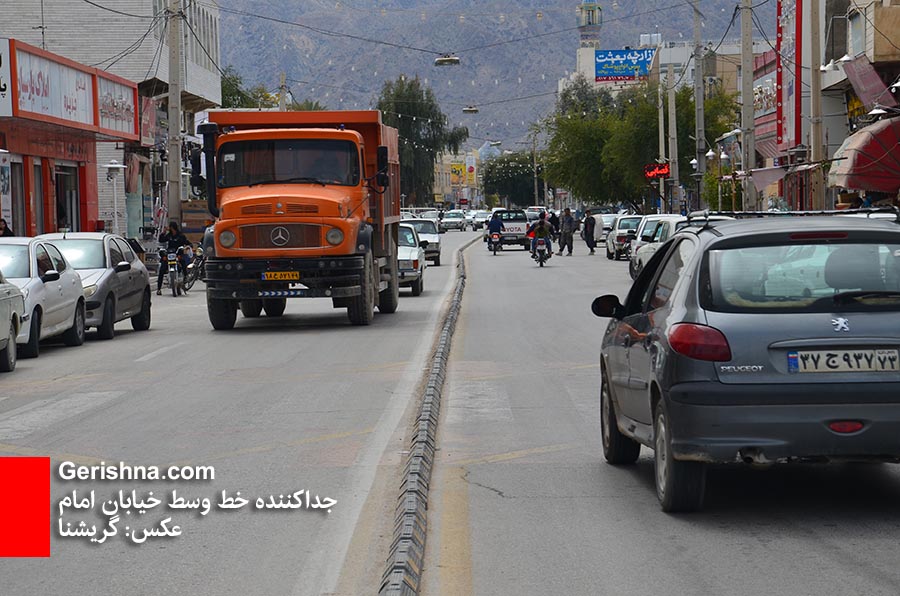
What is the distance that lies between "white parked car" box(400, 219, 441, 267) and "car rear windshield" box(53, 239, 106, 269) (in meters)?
25.8

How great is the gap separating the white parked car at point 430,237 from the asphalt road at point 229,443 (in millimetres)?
27079

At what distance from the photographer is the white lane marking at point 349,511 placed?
653cm

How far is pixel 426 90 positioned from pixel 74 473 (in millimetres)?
112373

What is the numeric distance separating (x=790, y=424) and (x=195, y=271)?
33099mm

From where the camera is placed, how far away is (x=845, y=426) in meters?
7.31

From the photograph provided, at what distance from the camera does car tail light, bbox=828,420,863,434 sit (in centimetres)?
730

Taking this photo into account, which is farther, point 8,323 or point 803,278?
point 8,323

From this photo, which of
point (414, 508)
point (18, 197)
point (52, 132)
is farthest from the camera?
point (52, 132)

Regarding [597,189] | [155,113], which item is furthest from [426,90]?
[155,113]

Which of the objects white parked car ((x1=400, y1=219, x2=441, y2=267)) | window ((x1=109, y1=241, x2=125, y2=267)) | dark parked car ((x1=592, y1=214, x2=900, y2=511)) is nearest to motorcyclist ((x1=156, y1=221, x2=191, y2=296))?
white parked car ((x1=400, y1=219, x2=441, y2=267))

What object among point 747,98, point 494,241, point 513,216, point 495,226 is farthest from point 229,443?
point 513,216

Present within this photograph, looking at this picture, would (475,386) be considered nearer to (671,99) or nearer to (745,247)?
(745,247)

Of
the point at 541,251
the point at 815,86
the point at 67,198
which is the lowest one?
the point at 541,251

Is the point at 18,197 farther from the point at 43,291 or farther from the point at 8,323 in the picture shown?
the point at 8,323
